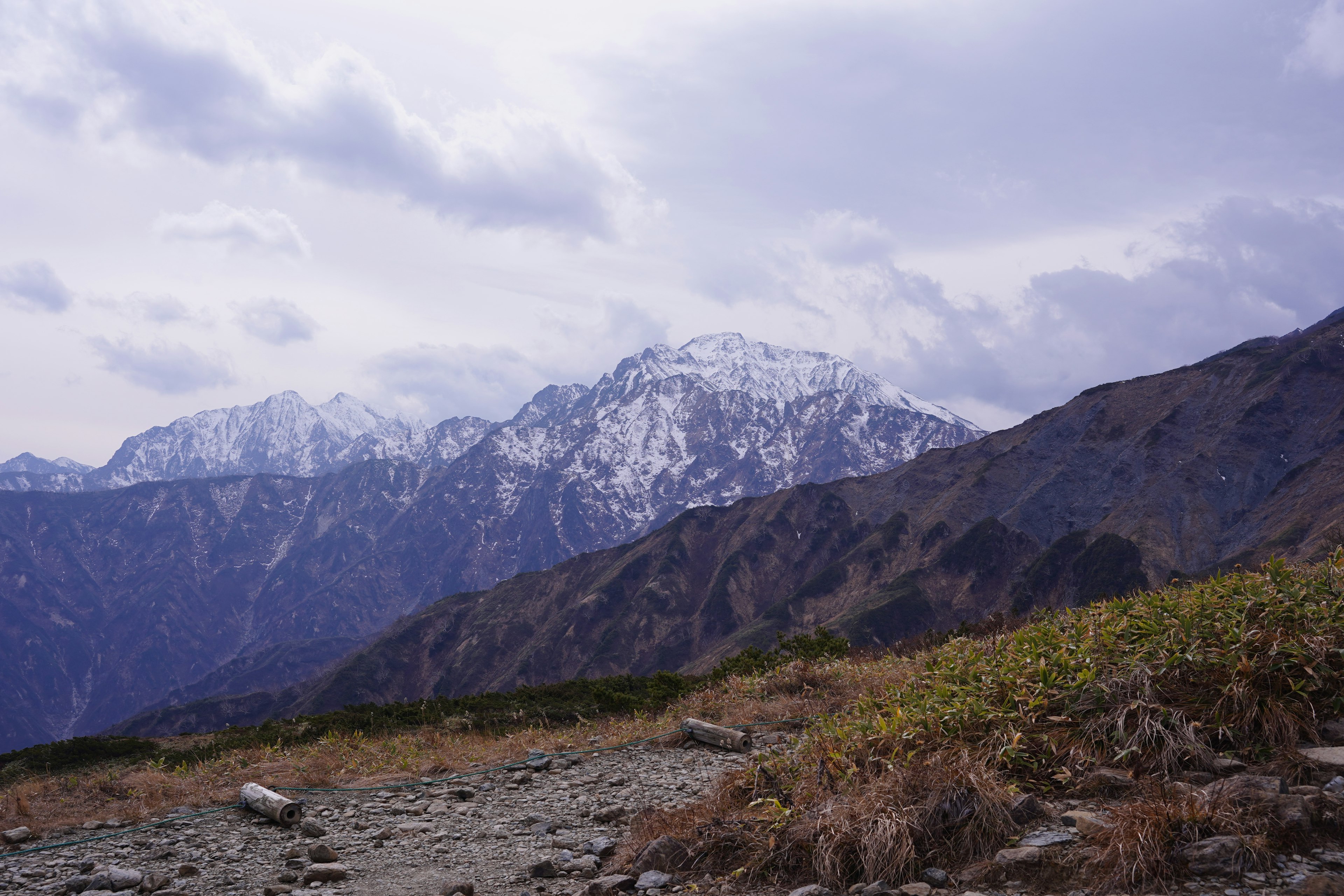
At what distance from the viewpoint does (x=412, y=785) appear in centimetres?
1169

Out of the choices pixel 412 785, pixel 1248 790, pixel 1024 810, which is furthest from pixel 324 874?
pixel 1248 790

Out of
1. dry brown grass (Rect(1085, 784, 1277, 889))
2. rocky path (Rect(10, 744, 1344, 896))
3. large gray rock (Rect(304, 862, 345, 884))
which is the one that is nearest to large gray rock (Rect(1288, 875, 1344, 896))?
rocky path (Rect(10, 744, 1344, 896))

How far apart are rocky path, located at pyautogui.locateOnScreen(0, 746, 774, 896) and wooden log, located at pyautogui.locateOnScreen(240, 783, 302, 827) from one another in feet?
0.38

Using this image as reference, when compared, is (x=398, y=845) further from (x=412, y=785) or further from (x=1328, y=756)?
(x=1328, y=756)

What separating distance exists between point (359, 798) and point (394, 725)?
730 cm

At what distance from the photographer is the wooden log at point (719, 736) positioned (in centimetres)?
1293

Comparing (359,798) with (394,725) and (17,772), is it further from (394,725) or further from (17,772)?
(17,772)

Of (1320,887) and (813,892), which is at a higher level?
(1320,887)

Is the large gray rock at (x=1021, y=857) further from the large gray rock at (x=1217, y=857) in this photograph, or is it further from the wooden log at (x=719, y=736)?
the wooden log at (x=719, y=736)

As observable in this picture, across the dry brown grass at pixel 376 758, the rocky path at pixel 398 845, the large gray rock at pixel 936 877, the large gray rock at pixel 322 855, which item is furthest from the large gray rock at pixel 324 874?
the large gray rock at pixel 936 877

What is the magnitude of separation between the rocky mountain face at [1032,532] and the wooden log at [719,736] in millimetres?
89967

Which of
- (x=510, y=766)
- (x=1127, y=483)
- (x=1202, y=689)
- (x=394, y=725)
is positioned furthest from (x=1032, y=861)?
(x=1127, y=483)

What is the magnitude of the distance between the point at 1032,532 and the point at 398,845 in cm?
15683

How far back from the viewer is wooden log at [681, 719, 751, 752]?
12930 millimetres
